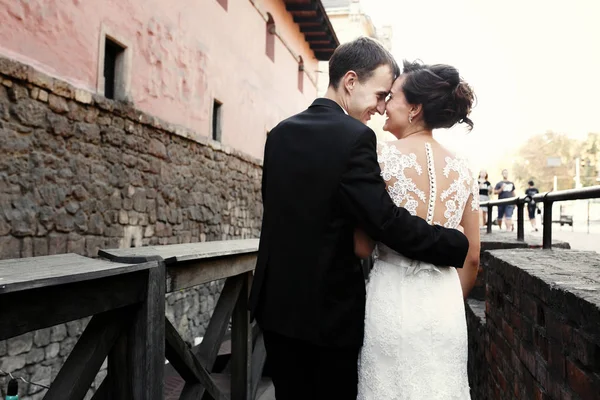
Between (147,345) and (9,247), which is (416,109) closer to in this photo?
(147,345)

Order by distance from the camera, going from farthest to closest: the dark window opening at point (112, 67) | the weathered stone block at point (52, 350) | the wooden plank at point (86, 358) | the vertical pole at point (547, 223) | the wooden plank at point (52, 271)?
the dark window opening at point (112, 67) → the weathered stone block at point (52, 350) → the vertical pole at point (547, 223) → the wooden plank at point (86, 358) → the wooden plank at point (52, 271)

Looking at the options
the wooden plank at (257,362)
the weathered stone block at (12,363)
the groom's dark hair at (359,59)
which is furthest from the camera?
the weathered stone block at (12,363)

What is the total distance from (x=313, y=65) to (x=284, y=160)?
51.4 feet

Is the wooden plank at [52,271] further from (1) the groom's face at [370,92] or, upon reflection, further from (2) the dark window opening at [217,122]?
(2) the dark window opening at [217,122]

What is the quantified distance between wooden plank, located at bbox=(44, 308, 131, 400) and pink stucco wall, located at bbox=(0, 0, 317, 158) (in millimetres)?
3490

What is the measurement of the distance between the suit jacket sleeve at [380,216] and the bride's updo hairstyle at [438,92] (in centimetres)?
37

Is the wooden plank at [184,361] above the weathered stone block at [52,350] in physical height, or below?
above

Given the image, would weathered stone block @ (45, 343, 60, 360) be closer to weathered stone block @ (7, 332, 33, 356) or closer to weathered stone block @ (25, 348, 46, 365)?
weathered stone block @ (25, 348, 46, 365)

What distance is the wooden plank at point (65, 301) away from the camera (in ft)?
4.22

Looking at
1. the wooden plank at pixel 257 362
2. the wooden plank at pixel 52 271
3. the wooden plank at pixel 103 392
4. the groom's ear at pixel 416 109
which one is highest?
the groom's ear at pixel 416 109

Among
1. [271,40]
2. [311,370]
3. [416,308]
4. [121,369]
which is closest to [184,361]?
[121,369]

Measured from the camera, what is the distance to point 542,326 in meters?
1.79

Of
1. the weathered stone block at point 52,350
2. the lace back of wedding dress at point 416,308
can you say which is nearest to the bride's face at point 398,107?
the lace back of wedding dress at point 416,308

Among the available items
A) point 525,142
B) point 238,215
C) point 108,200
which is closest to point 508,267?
point 108,200
